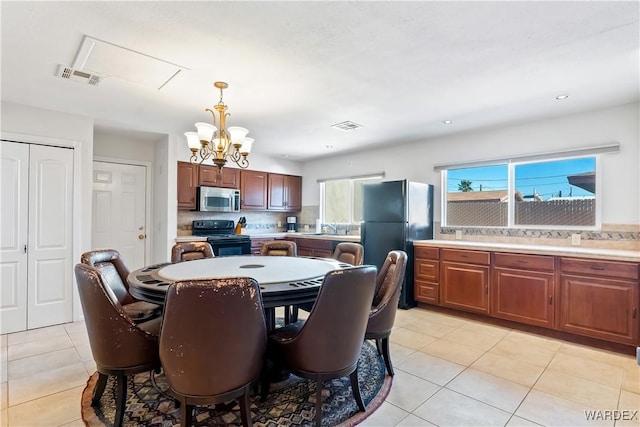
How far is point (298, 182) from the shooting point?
659cm

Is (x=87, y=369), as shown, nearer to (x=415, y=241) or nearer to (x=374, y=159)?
(x=415, y=241)

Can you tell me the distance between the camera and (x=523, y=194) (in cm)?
394

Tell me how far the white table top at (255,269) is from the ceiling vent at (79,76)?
167 centimetres

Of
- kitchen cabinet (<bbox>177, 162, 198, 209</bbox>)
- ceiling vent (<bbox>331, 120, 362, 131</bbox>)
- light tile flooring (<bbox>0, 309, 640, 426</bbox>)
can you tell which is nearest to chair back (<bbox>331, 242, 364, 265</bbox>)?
light tile flooring (<bbox>0, 309, 640, 426</bbox>)

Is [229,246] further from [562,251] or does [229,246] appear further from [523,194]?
[562,251]

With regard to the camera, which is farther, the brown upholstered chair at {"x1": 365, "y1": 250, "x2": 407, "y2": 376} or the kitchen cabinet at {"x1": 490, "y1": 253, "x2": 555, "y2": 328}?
the kitchen cabinet at {"x1": 490, "y1": 253, "x2": 555, "y2": 328}

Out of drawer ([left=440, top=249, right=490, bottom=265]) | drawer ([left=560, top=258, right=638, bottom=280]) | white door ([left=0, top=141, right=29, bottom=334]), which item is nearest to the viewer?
drawer ([left=560, top=258, right=638, bottom=280])

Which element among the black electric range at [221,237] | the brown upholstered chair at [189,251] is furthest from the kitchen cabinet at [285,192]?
the brown upholstered chair at [189,251]

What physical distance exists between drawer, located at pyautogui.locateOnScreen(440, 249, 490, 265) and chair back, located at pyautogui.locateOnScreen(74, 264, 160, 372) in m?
3.25

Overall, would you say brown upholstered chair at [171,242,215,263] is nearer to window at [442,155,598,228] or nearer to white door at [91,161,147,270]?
white door at [91,161,147,270]

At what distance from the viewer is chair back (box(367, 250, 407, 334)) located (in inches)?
88.0

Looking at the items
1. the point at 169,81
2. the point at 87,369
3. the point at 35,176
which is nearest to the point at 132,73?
the point at 169,81

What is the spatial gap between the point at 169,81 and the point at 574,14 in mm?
2829

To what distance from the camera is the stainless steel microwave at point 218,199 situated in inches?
197
